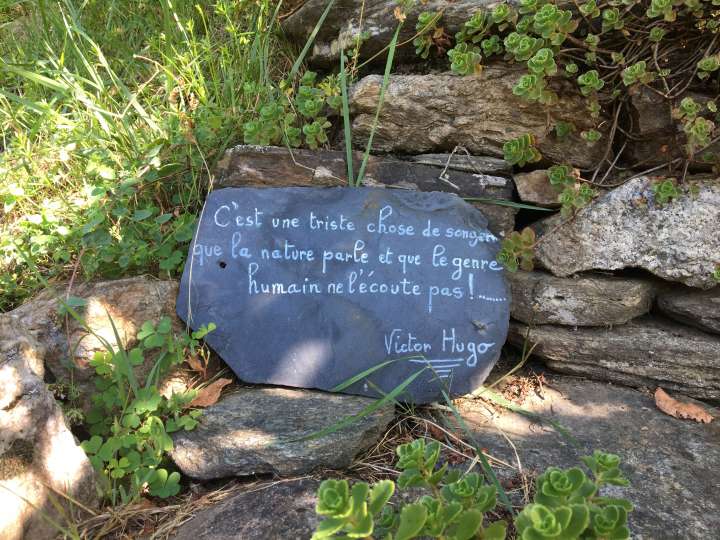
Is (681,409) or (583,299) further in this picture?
(583,299)

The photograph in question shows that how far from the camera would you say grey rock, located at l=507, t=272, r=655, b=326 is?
86.7 inches

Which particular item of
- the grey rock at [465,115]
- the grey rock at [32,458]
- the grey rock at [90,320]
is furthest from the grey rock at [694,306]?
the grey rock at [32,458]

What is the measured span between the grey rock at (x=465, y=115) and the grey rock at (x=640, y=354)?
739 millimetres

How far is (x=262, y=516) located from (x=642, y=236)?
1.74 meters

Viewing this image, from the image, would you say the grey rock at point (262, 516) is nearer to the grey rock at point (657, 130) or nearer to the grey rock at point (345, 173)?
the grey rock at point (345, 173)

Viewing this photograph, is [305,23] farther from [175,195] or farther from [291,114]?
[175,195]

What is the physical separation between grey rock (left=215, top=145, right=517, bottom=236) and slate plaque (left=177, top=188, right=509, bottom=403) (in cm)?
10

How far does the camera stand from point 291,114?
8.25 ft

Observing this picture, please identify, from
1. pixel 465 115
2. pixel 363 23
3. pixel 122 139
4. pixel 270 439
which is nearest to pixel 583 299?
pixel 465 115

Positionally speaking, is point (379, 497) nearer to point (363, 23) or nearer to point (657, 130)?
point (657, 130)

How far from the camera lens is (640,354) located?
2197mm

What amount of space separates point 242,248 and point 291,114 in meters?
0.69

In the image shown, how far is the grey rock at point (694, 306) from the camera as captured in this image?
2127 mm

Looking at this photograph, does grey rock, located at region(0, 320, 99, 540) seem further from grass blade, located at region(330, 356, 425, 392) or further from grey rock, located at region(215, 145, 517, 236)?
grey rock, located at region(215, 145, 517, 236)
